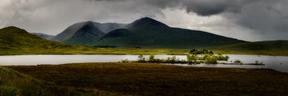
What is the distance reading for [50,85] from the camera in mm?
27438

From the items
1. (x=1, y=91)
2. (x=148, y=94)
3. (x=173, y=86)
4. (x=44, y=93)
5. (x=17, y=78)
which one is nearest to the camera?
(x=1, y=91)

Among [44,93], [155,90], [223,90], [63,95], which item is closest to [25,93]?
[44,93]

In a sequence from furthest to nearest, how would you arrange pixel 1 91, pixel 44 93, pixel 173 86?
pixel 173 86 < pixel 44 93 < pixel 1 91

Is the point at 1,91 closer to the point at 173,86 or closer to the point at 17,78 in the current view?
the point at 17,78

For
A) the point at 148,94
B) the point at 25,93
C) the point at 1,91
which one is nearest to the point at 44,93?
the point at 25,93

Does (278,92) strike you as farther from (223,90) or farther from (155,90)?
(155,90)

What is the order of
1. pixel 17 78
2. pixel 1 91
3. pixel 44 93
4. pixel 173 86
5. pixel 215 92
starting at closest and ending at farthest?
pixel 1 91 → pixel 44 93 → pixel 17 78 → pixel 215 92 → pixel 173 86

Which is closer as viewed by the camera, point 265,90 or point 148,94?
point 148,94

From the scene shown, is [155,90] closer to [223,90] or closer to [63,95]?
[223,90]

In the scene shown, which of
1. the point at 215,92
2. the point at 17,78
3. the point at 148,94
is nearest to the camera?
the point at 17,78

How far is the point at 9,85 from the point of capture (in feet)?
79.6

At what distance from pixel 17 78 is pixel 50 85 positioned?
2.35 meters

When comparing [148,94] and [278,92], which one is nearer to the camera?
[148,94]

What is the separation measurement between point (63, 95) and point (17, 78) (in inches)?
136
